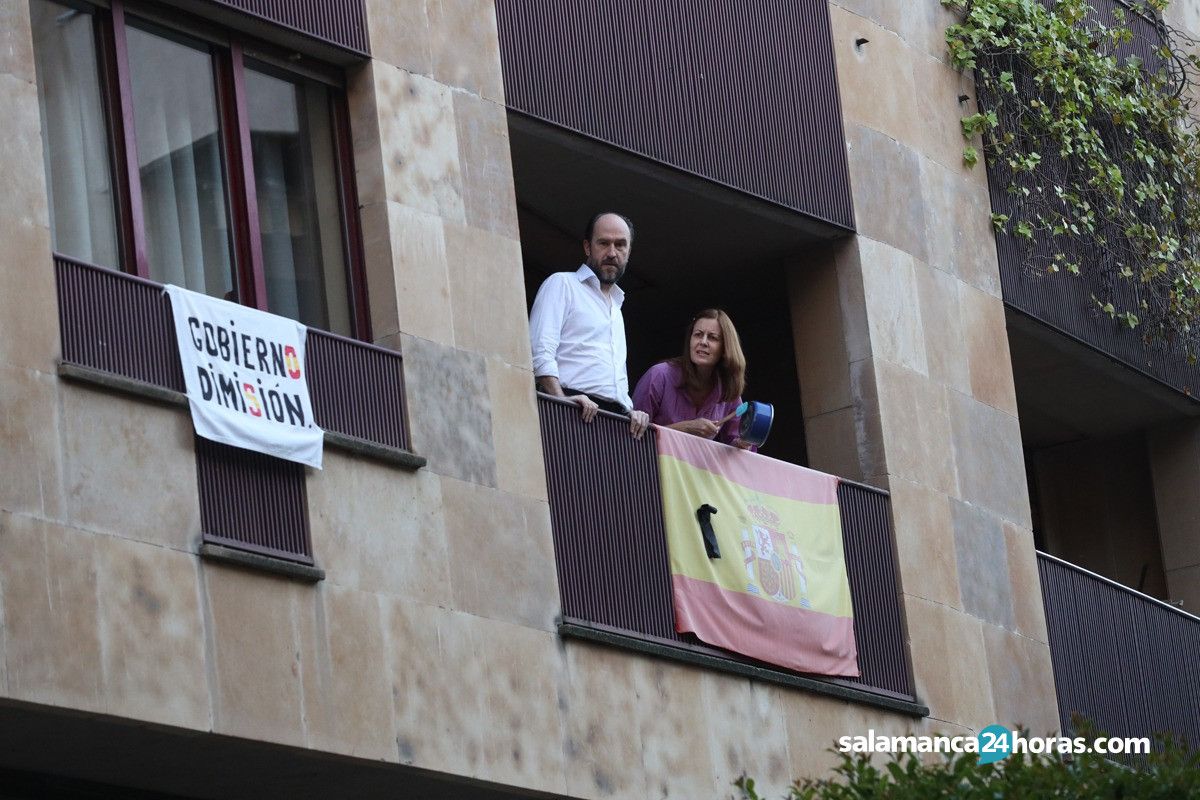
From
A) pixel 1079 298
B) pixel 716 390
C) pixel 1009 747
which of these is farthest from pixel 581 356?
pixel 1079 298

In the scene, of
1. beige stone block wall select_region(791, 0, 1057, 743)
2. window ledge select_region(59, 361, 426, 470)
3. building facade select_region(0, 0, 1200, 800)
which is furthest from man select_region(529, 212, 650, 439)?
beige stone block wall select_region(791, 0, 1057, 743)

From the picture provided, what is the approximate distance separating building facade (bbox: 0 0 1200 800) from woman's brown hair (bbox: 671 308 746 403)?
915 millimetres

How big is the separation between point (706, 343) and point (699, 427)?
53cm

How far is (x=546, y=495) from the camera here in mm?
15008

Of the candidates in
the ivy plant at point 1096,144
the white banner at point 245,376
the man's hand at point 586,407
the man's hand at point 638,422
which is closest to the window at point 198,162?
the white banner at point 245,376

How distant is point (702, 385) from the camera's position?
16.4 m

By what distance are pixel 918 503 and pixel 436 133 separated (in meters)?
5.02

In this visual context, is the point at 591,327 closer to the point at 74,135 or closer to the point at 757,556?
the point at 757,556

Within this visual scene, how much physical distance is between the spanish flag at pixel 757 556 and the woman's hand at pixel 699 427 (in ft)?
0.16

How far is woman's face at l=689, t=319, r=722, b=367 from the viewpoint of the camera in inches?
634

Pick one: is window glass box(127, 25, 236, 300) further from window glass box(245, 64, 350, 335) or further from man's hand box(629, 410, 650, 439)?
man's hand box(629, 410, 650, 439)

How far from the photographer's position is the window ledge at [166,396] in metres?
12.3

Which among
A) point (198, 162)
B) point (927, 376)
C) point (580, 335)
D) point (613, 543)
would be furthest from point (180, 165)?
point (927, 376)

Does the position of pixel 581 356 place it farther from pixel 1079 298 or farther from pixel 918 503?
pixel 1079 298
